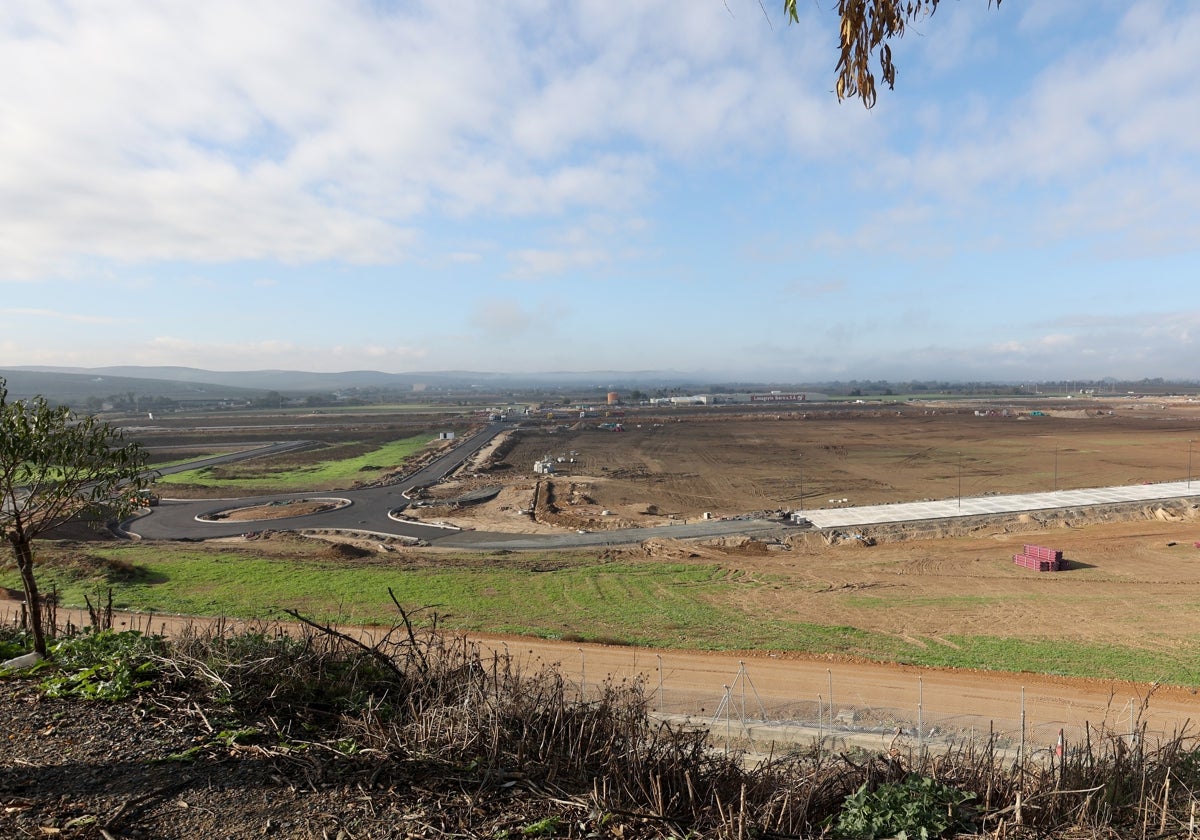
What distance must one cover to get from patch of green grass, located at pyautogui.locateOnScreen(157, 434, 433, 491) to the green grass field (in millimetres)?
26573

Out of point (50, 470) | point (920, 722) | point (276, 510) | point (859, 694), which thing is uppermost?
point (50, 470)

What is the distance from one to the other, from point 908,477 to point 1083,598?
37563 millimetres

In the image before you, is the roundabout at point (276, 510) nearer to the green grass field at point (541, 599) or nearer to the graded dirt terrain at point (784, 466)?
the graded dirt terrain at point (784, 466)

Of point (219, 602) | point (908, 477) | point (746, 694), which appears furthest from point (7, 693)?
point (908, 477)

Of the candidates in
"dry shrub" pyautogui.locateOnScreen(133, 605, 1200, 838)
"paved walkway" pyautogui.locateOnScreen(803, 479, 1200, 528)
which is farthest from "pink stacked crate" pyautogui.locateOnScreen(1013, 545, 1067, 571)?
"dry shrub" pyautogui.locateOnScreen(133, 605, 1200, 838)

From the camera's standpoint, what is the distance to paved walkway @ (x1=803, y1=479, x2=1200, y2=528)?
40531mm

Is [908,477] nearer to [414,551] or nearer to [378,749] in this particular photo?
[414,551]

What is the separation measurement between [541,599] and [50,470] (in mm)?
16965

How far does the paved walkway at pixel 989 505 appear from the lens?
40.5 metres

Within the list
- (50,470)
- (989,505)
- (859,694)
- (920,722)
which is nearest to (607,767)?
(920,722)

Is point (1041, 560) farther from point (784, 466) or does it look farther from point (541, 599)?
point (784, 466)

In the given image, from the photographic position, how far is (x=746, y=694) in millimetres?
15164

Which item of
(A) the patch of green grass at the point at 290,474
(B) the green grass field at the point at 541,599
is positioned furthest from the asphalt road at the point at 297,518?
(B) the green grass field at the point at 541,599

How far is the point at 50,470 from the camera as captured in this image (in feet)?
36.1
